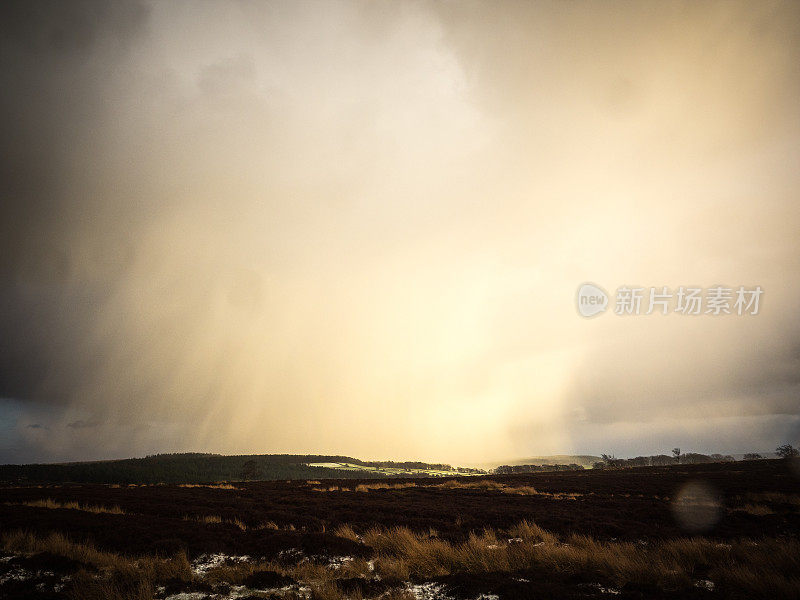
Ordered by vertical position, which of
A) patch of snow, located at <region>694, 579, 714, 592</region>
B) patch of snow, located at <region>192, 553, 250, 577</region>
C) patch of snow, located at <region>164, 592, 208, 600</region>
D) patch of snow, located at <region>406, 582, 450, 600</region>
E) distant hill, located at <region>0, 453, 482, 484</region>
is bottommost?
distant hill, located at <region>0, 453, 482, 484</region>

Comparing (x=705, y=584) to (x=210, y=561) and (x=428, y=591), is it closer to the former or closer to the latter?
(x=428, y=591)

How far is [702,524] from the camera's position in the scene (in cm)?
1620

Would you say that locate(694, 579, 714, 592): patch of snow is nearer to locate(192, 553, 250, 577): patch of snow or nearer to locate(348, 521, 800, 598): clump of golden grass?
locate(348, 521, 800, 598): clump of golden grass

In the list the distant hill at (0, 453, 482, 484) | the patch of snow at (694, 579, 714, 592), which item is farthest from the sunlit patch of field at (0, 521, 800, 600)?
the distant hill at (0, 453, 482, 484)

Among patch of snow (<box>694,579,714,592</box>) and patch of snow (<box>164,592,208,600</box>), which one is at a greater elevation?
patch of snow (<box>694,579,714,592</box>)

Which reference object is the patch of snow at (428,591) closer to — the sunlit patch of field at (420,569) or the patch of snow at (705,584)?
the sunlit patch of field at (420,569)

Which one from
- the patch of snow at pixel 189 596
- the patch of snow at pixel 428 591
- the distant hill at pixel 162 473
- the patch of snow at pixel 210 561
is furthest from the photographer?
the distant hill at pixel 162 473

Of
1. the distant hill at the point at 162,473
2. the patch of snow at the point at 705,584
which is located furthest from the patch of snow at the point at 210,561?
the distant hill at the point at 162,473

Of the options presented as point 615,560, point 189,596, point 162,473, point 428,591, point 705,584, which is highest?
point 705,584

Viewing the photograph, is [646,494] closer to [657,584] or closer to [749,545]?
[749,545]

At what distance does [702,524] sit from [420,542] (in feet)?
42.5

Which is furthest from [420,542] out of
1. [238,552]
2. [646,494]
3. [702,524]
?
[646,494]

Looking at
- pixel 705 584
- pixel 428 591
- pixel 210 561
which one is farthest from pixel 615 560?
pixel 210 561

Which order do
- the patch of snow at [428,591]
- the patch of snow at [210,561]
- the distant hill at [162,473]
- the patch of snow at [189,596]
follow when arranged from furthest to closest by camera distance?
the distant hill at [162,473], the patch of snow at [210,561], the patch of snow at [189,596], the patch of snow at [428,591]
